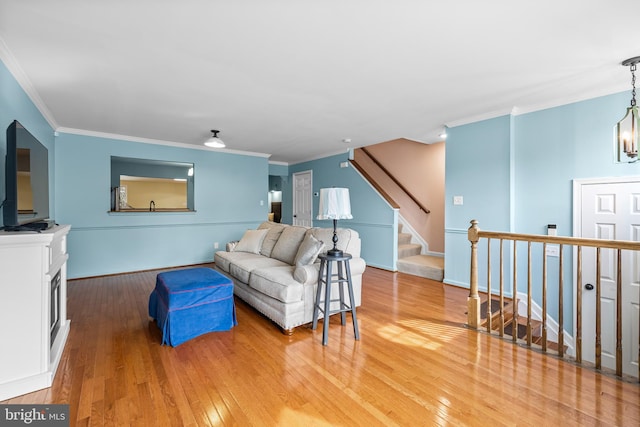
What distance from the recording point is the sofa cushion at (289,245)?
344 cm

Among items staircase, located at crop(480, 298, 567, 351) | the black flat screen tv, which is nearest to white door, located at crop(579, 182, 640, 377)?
staircase, located at crop(480, 298, 567, 351)

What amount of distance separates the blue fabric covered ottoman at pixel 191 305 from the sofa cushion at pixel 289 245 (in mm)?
866

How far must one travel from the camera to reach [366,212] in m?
5.80

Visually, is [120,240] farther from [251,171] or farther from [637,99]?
[637,99]

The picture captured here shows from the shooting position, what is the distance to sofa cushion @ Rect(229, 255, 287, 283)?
322 centimetres

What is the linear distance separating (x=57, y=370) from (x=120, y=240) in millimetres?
3279

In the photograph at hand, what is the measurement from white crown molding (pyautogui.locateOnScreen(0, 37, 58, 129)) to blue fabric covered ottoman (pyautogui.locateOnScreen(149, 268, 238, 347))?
213 centimetres

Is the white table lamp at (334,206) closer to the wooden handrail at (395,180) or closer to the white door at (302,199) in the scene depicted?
the wooden handrail at (395,180)

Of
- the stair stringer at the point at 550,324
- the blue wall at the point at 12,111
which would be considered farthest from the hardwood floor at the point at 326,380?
the blue wall at the point at 12,111

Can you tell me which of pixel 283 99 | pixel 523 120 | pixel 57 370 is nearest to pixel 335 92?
pixel 283 99

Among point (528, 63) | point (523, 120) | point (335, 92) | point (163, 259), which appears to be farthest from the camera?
point (163, 259)

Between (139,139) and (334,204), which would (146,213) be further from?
(334,204)

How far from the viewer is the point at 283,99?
3.31 meters

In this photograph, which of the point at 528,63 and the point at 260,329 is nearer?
the point at 528,63
